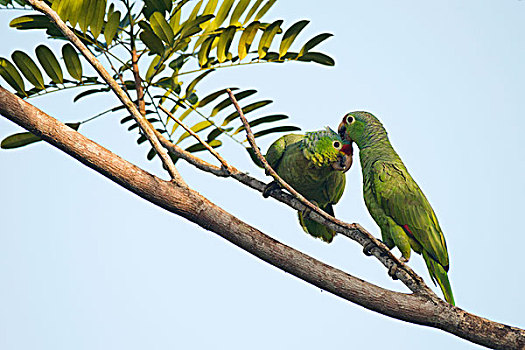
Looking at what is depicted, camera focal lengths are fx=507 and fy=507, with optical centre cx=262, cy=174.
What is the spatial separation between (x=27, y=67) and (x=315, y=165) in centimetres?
97

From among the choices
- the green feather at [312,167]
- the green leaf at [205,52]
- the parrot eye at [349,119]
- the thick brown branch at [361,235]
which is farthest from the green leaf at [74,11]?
the parrot eye at [349,119]

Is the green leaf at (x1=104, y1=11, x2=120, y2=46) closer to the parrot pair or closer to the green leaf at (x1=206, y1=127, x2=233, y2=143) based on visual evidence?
the green leaf at (x1=206, y1=127, x2=233, y2=143)

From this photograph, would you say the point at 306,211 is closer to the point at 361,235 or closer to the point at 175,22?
the point at 361,235

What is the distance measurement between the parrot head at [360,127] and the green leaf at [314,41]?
42cm

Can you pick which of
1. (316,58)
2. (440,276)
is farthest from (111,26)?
(440,276)

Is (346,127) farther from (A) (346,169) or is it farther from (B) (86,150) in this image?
(B) (86,150)

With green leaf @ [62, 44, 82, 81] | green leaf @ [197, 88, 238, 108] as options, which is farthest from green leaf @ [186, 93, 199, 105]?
green leaf @ [62, 44, 82, 81]

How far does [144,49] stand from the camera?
4.90 feet

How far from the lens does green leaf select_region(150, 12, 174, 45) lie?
1.31 m

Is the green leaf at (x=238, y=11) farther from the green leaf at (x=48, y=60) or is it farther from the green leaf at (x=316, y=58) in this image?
the green leaf at (x=48, y=60)

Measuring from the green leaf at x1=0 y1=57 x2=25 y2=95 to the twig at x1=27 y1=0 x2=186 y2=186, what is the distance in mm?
234

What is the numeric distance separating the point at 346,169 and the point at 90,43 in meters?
0.93

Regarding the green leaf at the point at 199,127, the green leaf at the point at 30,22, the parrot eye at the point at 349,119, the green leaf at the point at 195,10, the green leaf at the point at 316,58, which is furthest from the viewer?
the parrot eye at the point at 349,119

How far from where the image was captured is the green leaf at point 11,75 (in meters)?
1.49
